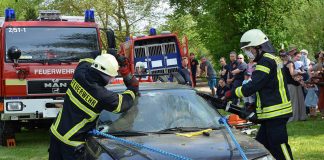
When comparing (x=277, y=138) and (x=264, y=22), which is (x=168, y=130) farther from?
(x=264, y=22)

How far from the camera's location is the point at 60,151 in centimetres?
549

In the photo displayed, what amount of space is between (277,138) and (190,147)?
1.72 m

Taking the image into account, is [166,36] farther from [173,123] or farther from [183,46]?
[173,123]

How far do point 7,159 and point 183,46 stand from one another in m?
8.35

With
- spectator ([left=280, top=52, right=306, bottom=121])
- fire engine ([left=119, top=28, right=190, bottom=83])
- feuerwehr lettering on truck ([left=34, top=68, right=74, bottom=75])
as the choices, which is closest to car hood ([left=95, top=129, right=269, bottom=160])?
feuerwehr lettering on truck ([left=34, top=68, right=74, bottom=75])

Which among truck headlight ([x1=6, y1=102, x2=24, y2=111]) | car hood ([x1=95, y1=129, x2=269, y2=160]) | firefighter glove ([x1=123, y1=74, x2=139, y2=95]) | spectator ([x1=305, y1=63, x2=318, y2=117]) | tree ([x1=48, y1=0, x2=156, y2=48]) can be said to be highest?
tree ([x1=48, y1=0, x2=156, y2=48])

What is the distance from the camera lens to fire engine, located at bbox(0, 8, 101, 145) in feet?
33.2

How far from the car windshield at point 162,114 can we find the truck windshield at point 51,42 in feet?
15.0

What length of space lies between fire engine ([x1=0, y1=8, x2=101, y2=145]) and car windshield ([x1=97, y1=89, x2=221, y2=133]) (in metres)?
4.37

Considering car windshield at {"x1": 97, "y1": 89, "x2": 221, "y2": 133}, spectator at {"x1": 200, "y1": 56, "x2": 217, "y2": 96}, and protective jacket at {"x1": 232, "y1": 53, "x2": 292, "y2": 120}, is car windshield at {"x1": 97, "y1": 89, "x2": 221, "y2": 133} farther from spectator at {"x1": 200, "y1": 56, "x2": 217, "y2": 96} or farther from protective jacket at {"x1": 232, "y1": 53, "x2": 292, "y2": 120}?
spectator at {"x1": 200, "y1": 56, "x2": 217, "y2": 96}

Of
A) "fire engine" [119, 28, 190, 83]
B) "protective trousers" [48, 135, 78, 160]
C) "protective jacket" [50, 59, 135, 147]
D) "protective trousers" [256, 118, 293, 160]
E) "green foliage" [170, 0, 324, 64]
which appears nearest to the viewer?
"protective jacket" [50, 59, 135, 147]

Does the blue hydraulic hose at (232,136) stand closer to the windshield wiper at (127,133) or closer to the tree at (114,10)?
the windshield wiper at (127,133)

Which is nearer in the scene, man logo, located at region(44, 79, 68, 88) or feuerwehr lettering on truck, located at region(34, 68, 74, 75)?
feuerwehr lettering on truck, located at region(34, 68, 74, 75)

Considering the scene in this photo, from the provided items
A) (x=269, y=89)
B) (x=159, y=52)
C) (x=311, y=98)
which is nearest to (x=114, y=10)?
(x=159, y=52)
